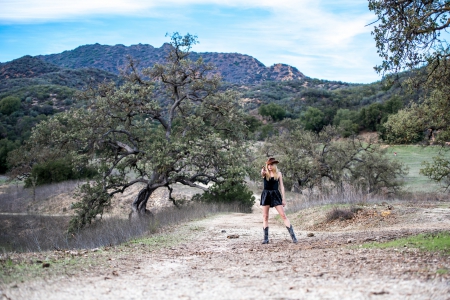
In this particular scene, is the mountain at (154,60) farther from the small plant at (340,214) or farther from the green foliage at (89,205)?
the small plant at (340,214)

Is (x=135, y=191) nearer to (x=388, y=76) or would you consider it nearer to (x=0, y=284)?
(x=388, y=76)

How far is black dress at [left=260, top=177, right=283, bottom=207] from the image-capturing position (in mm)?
10562

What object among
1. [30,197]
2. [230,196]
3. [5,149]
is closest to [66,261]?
[230,196]

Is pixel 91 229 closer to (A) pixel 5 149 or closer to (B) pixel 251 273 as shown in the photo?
(B) pixel 251 273

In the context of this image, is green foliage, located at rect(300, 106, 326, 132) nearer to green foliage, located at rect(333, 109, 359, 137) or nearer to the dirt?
green foliage, located at rect(333, 109, 359, 137)

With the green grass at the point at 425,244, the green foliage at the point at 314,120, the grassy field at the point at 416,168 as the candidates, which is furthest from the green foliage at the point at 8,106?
the green grass at the point at 425,244

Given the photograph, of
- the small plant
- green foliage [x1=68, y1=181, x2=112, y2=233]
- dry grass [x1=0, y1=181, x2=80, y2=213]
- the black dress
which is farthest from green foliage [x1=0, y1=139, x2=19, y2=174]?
the black dress

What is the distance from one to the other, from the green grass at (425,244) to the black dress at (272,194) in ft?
7.39

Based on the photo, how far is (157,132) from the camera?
23.0 m

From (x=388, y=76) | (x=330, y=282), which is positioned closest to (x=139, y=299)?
(x=330, y=282)

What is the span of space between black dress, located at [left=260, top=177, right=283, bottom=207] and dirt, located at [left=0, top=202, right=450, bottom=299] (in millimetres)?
953

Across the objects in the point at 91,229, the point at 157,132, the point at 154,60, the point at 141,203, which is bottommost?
the point at 91,229

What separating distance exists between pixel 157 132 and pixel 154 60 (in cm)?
13480

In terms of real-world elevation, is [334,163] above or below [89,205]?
above
